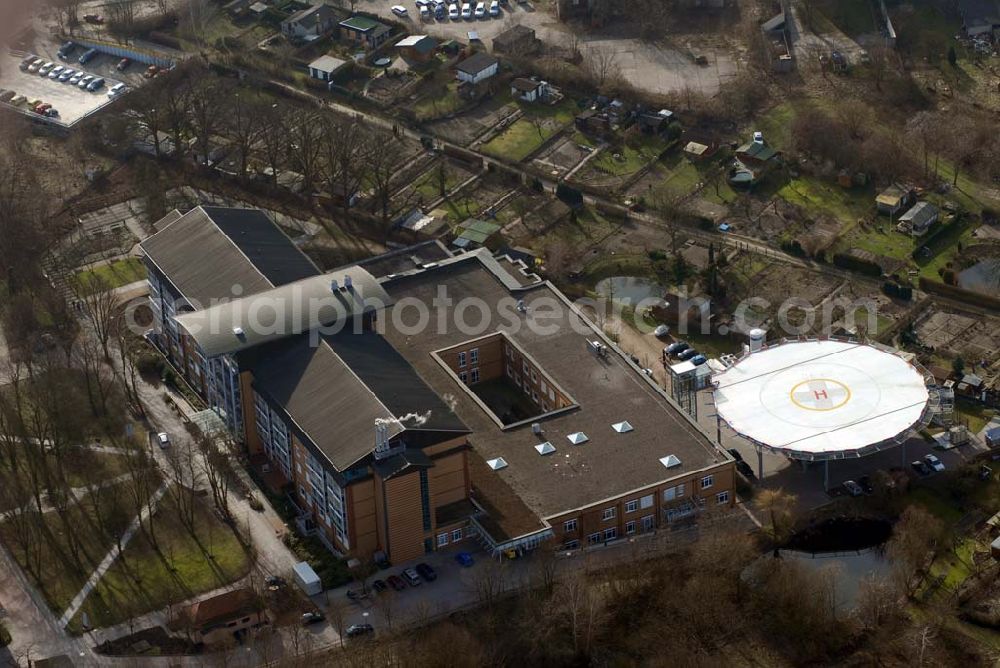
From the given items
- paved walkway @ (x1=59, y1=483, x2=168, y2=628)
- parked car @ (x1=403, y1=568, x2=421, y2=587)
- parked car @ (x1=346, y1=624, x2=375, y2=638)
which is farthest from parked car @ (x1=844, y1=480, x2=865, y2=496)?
paved walkway @ (x1=59, y1=483, x2=168, y2=628)

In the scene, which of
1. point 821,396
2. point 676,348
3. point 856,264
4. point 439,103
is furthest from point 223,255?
point 856,264

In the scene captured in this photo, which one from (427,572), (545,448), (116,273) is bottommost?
(116,273)

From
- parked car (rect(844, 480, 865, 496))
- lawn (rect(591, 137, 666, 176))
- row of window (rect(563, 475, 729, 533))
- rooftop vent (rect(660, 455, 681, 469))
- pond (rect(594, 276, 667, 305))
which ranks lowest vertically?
pond (rect(594, 276, 667, 305))

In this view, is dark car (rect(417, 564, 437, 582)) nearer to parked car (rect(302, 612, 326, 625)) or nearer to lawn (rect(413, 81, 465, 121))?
parked car (rect(302, 612, 326, 625))

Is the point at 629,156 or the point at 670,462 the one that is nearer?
A: the point at 670,462

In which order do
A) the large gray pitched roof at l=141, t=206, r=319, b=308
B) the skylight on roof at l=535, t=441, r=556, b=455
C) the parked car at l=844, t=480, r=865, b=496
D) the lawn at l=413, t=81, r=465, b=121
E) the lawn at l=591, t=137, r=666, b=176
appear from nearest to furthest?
the skylight on roof at l=535, t=441, r=556, b=455, the parked car at l=844, t=480, r=865, b=496, the large gray pitched roof at l=141, t=206, r=319, b=308, the lawn at l=591, t=137, r=666, b=176, the lawn at l=413, t=81, r=465, b=121

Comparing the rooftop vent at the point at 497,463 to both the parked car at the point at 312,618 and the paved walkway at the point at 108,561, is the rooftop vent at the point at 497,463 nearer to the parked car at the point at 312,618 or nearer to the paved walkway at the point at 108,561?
the parked car at the point at 312,618

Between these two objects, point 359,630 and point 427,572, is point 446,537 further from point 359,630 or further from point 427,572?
point 359,630
